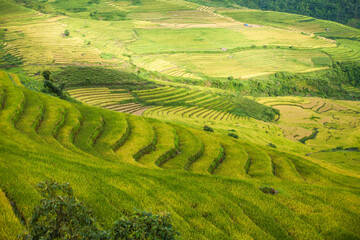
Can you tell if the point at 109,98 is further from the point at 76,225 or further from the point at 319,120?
the point at 319,120

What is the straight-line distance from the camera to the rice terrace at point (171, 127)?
9.10 m

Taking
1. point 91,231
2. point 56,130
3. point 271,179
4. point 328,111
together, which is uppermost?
point 91,231

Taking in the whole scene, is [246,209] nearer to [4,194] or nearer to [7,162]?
[4,194]

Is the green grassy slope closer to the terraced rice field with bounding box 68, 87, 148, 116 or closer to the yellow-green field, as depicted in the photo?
the terraced rice field with bounding box 68, 87, 148, 116

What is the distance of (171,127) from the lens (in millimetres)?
29172

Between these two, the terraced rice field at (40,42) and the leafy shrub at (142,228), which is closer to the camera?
the leafy shrub at (142,228)

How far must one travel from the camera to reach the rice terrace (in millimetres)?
9102

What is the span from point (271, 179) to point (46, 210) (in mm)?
16969

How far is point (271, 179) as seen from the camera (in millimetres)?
19234

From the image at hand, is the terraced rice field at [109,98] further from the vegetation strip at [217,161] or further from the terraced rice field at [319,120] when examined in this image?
the vegetation strip at [217,161]

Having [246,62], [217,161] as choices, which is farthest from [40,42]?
[217,161]

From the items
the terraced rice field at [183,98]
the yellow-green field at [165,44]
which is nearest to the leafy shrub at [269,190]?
the terraced rice field at [183,98]

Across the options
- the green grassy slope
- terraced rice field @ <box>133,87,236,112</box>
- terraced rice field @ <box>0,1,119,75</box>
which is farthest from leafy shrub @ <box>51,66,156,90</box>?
the green grassy slope

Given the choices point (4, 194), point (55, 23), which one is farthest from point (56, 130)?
point (55, 23)
